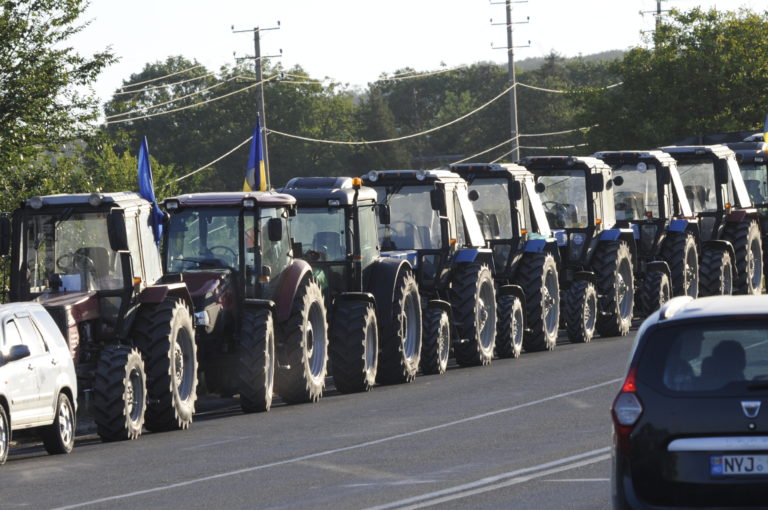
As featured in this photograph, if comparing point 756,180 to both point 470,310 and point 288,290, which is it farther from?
point 288,290

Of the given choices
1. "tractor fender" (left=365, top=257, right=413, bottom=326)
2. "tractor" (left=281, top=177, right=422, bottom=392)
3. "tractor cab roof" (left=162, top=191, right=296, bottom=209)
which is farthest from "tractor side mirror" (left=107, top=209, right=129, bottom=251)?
"tractor fender" (left=365, top=257, right=413, bottom=326)

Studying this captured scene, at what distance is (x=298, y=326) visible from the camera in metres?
20.5

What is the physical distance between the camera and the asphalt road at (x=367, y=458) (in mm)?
12289

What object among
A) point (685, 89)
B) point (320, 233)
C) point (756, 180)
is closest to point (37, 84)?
point (320, 233)

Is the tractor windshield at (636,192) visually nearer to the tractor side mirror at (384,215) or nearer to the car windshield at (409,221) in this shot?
the car windshield at (409,221)

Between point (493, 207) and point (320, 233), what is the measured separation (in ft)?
18.5

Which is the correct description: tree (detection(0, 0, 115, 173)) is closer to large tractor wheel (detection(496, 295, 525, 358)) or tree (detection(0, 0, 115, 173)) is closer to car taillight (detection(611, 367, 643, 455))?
large tractor wheel (detection(496, 295, 525, 358))

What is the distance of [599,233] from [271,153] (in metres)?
86.6

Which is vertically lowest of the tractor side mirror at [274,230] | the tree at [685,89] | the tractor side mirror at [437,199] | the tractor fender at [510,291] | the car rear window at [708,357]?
the tractor fender at [510,291]

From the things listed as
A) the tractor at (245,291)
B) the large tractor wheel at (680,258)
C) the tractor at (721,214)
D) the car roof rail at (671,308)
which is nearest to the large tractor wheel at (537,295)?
the large tractor wheel at (680,258)

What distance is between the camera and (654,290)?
31.5 meters

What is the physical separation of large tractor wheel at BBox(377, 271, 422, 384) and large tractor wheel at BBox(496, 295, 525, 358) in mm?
3094

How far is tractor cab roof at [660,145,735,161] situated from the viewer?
112ft

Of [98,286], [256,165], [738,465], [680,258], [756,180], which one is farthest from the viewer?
[256,165]
